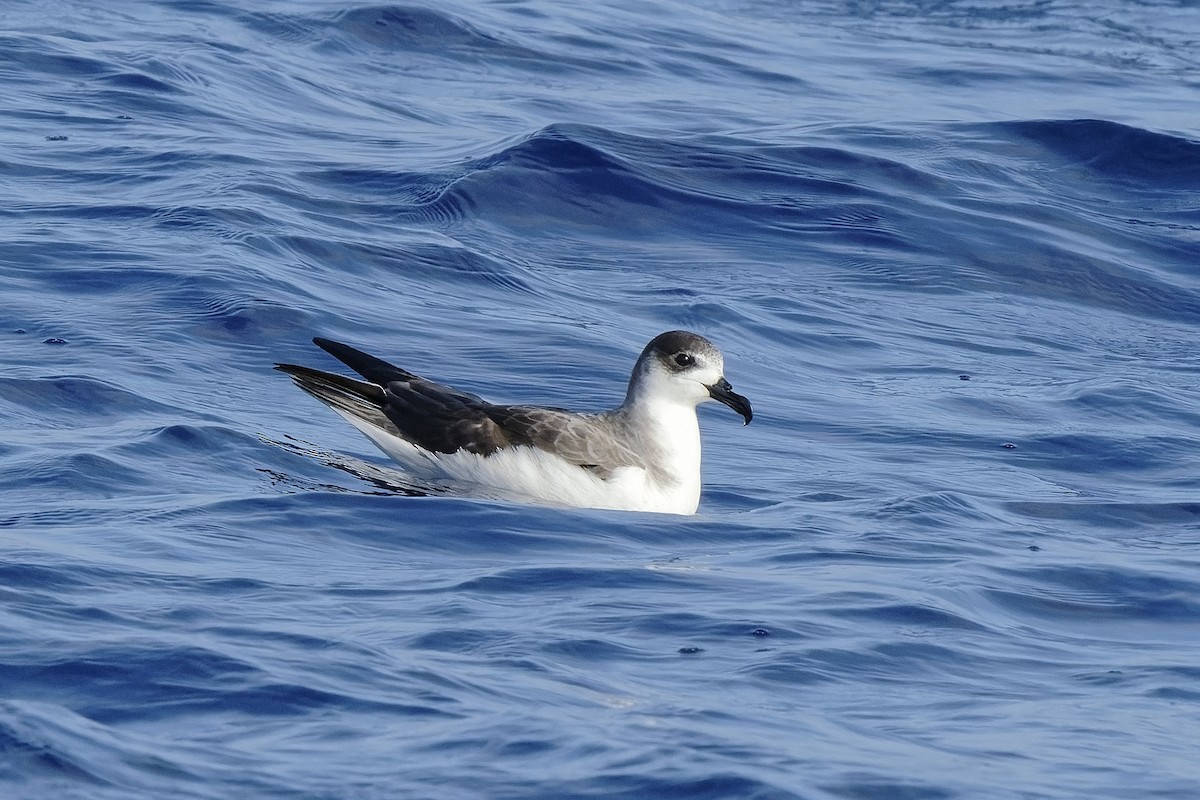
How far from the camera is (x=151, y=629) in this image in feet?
18.4

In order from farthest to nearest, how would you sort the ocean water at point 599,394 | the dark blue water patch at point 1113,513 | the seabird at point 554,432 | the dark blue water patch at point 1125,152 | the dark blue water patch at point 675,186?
the dark blue water patch at point 1125,152 < the dark blue water patch at point 675,186 < the dark blue water patch at point 1113,513 < the seabird at point 554,432 < the ocean water at point 599,394

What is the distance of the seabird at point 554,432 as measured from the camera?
8125mm

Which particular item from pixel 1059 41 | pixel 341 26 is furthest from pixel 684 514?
pixel 1059 41

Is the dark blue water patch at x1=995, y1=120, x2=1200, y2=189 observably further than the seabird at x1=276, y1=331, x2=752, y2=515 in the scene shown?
Yes

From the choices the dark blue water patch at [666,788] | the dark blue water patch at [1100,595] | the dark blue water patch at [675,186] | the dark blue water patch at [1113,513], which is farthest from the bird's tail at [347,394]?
the dark blue water patch at [675,186]

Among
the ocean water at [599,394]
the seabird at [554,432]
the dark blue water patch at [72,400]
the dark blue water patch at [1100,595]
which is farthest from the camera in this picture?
the dark blue water patch at [72,400]

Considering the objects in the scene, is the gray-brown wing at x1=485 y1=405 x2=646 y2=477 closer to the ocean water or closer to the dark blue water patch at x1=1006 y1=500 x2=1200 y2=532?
the ocean water

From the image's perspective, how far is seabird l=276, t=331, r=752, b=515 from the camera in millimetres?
8125

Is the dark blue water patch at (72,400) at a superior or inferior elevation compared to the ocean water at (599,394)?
inferior

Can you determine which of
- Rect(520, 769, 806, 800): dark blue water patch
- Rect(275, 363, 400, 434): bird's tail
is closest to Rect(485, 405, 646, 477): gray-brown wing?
Rect(275, 363, 400, 434): bird's tail

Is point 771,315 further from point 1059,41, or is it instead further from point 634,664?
point 1059,41

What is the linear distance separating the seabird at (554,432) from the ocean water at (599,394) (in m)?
0.23

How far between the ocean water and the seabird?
235 mm

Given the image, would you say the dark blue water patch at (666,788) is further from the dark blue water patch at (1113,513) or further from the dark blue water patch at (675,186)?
the dark blue water patch at (675,186)
